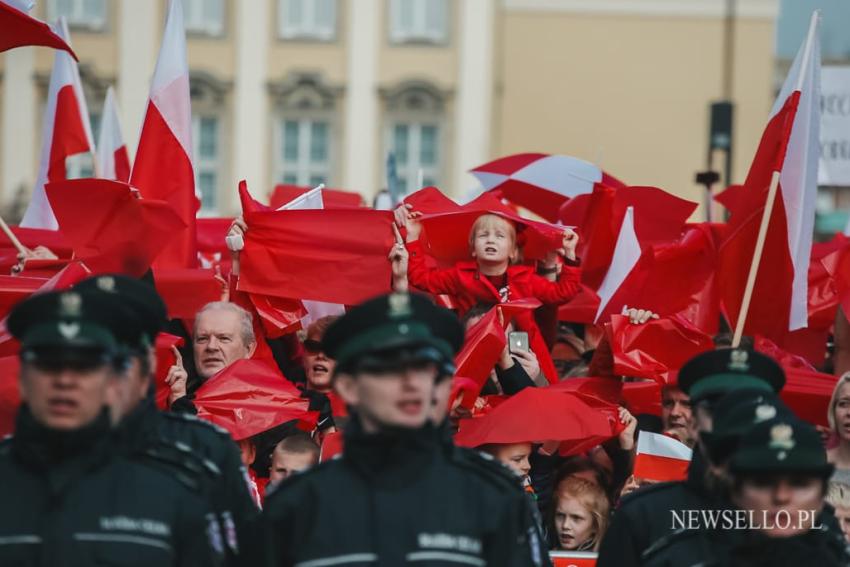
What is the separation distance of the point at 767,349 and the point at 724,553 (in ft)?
10.2

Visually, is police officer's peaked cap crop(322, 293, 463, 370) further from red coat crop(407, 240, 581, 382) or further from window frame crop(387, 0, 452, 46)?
window frame crop(387, 0, 452, 46)

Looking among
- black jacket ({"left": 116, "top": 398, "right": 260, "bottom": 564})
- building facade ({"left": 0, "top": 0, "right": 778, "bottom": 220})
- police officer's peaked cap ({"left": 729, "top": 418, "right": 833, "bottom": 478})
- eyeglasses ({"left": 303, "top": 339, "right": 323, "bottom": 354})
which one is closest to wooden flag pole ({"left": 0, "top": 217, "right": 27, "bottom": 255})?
eyeglasses ({"left": 303, "top": 339, "right": 323, "bottom": 354})

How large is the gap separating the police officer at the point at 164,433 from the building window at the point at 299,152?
30.1m

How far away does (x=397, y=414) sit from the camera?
170 inches

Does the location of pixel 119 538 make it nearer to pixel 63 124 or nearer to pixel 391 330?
pixel 391 330

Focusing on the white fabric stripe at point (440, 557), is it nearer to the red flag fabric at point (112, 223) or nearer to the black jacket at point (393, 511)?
the black jacket at point (393, 511)

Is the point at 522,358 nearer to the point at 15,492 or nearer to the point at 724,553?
the point at 724,553

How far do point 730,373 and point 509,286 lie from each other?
2638 mm

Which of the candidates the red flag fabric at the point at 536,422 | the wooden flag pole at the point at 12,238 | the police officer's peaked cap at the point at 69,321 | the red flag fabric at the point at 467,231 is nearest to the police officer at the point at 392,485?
the police officer's peaked cap at the point at 69,321

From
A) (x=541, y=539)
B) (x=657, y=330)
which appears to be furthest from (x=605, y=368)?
(x=541, y=539)

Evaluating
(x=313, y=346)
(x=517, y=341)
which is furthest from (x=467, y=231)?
(x=313, y=346)

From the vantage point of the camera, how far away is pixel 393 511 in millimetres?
4359

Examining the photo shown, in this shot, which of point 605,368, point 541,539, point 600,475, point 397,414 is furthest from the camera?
point 605,368

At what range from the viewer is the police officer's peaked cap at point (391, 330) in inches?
172
